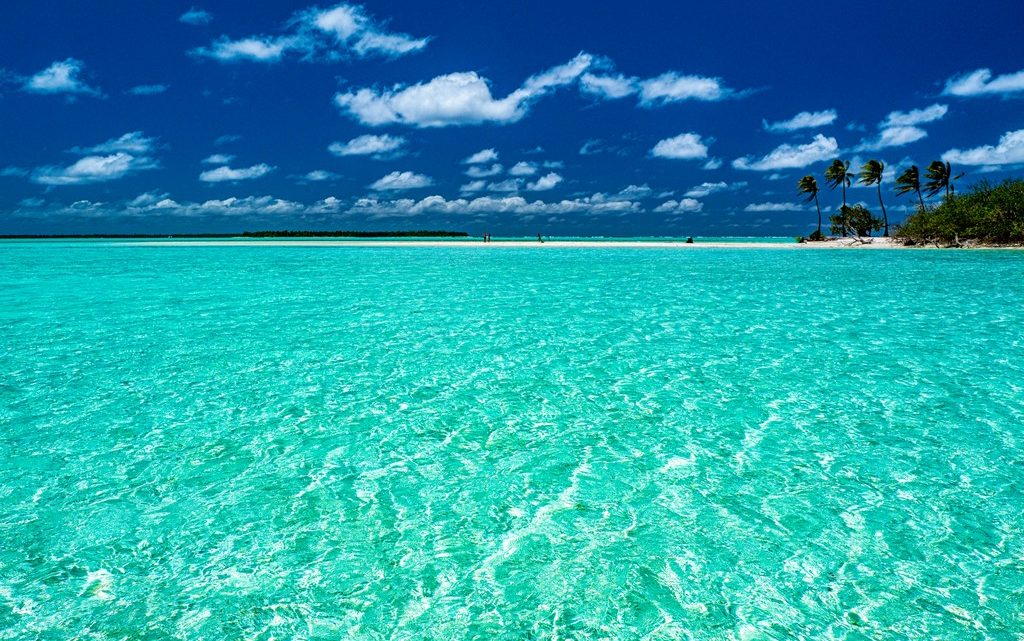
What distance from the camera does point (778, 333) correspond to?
11523mm

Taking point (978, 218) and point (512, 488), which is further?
point (978, 218)

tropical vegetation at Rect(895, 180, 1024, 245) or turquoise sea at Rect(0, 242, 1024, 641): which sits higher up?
tropical vegetation at Rect(895, 180, 1024, 245)

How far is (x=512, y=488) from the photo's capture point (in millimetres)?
4777

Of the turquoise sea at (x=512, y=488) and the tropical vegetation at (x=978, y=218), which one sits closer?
the turquoise sea at (x=512, y=488)

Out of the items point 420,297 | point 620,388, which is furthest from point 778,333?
point 420,297

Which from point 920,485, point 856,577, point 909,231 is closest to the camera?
point 856,577

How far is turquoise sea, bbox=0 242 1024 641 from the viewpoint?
3.27m

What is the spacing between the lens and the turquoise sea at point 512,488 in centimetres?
327

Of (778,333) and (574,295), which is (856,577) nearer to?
(778,333)

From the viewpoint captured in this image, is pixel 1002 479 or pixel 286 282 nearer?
pixel 1002 479

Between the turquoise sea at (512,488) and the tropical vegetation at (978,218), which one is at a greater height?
the tropical vegetation at (978,218)

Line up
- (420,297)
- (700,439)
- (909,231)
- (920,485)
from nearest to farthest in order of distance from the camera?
(920,485) < (700,439) < (420,297) < (909,231)

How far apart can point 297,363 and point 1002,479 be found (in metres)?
8.39

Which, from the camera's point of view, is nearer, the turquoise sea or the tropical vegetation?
the turquoise sea
